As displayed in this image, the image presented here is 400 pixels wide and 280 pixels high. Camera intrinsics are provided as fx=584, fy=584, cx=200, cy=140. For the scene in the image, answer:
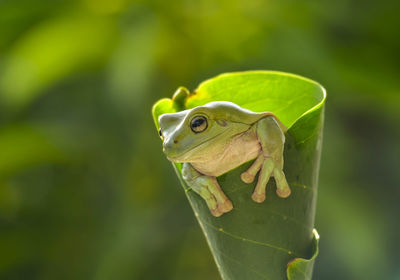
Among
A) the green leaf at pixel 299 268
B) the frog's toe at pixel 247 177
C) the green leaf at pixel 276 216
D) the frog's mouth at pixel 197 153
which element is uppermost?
the frog's mouth at pixel 197 153

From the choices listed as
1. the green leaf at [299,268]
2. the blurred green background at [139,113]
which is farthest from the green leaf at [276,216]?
the blurred green background at [139,113]

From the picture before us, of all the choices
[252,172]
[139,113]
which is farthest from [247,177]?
[139,113]

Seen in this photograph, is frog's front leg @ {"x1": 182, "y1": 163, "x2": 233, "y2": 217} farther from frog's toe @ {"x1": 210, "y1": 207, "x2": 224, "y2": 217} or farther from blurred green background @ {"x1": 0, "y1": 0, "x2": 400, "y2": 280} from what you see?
blurred green background @ {"x1": 0, "y1": 0, "x2": 400, "y2": 280}

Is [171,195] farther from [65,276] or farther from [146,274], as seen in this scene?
[65,276]

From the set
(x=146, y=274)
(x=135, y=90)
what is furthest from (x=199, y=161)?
(x=146, y=274)

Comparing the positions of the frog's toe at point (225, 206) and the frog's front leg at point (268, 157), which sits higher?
the frog's front leg at point (268, 157)

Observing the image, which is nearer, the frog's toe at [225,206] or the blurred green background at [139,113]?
the frog's toe at [225,206]

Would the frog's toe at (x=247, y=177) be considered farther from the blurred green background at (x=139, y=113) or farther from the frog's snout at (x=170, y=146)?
the blurred green background at (x=139, y=113)
